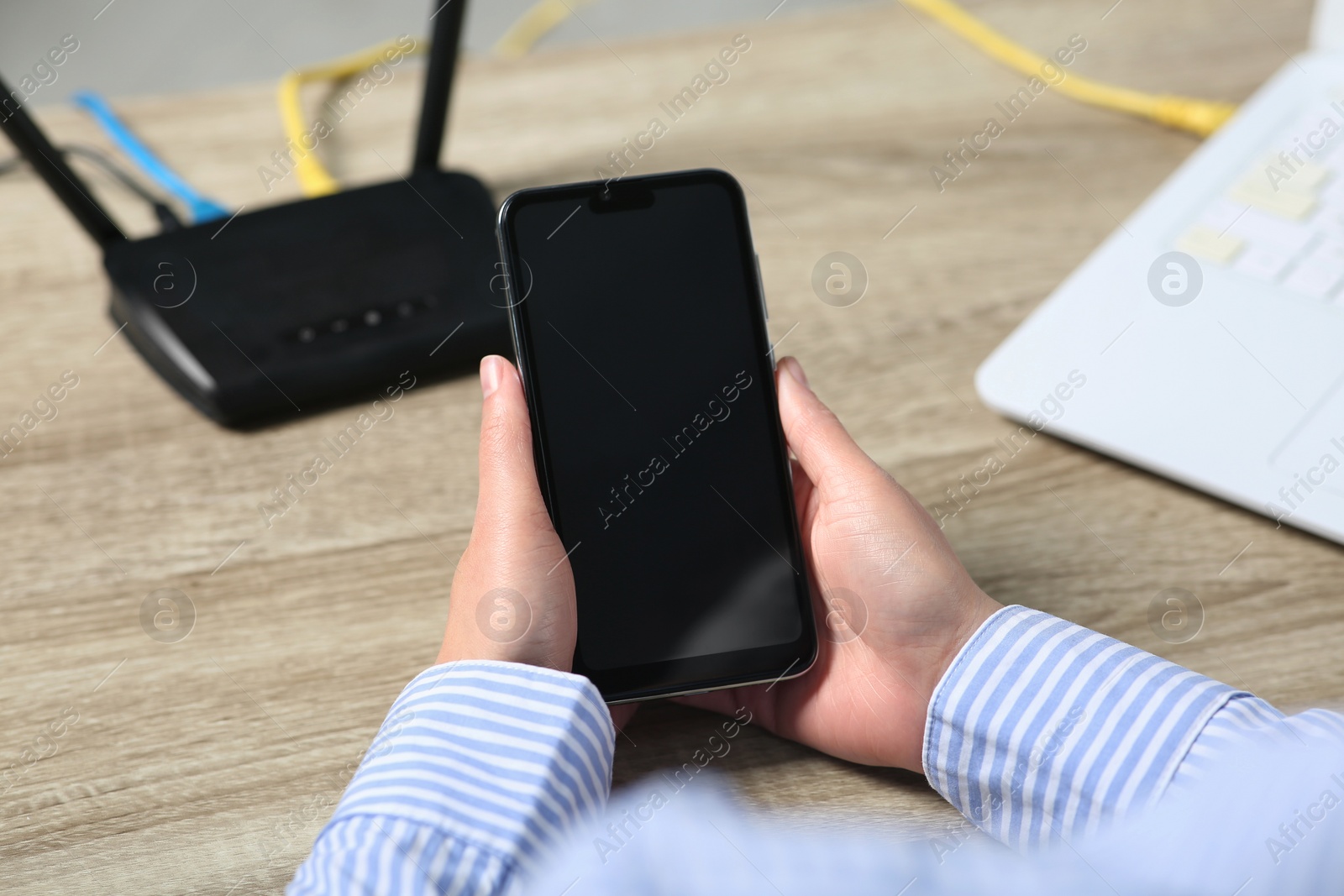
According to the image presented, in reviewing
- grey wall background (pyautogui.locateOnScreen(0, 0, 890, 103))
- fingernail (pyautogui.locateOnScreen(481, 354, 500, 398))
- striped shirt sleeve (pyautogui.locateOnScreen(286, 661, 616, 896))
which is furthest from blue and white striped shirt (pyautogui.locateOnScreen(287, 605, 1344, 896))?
grey wall background (pyautogui.locateOnScreen(0, 0, 890, 103))

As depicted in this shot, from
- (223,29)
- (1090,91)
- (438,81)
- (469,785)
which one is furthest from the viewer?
(223,29)

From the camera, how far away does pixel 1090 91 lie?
0.74 meters

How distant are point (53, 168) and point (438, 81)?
0.22m

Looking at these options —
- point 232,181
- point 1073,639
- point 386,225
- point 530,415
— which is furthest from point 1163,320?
point 232,181

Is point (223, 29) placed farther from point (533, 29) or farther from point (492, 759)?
point (492, 759)

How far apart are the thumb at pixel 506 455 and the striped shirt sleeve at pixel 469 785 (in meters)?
0.07

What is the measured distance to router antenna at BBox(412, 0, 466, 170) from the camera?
0.61m

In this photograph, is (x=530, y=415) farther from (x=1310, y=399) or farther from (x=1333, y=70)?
(x=1333, y=70)

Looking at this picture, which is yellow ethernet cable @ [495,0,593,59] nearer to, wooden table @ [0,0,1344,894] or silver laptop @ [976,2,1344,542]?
wooden table @ [0,0,1344,894]

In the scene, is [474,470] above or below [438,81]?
below

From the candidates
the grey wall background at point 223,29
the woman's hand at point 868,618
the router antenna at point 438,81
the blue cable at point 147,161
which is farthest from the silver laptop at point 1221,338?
the grey wall background at point 223,29

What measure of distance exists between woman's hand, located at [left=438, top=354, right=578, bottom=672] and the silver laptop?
0.26 metres

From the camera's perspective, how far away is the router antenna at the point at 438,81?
61 centimetres

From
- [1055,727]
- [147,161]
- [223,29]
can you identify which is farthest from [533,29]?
[223,29]
